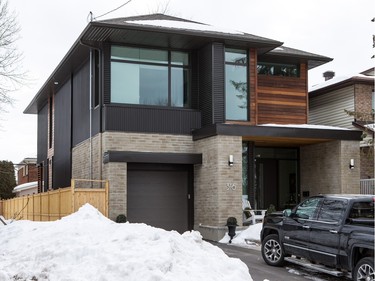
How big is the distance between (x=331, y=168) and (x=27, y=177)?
38.7 meters

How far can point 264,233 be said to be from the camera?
12.9 m

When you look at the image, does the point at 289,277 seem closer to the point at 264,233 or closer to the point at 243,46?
the point at 264,233

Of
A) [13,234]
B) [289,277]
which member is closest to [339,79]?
[289,277]

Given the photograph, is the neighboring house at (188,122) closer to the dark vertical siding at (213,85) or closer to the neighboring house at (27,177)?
the dark vertical siding at (213,85)

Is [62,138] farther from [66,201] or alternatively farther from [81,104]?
[66,201]

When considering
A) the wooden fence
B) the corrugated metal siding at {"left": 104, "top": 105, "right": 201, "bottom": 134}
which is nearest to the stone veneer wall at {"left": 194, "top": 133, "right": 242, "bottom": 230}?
the corrugated metal siding at {"left": 104, "top": 105, "right": 201, "bottom": 134}

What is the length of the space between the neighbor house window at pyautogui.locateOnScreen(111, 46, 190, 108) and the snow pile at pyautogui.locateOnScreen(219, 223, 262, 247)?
5475mm

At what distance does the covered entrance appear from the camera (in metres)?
19.5

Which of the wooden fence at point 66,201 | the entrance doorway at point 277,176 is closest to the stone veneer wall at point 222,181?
the wooden fence at point 66,201

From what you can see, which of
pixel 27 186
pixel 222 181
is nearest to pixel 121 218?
pixel 222 181

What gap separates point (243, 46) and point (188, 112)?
3.26 meters

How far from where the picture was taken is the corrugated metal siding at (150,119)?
1917 cm

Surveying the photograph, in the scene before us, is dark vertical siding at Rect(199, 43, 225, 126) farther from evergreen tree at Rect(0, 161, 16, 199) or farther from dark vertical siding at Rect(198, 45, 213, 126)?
evergreen tree at Rect(0, 161, 16, 199)

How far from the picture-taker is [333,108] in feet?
79.6
